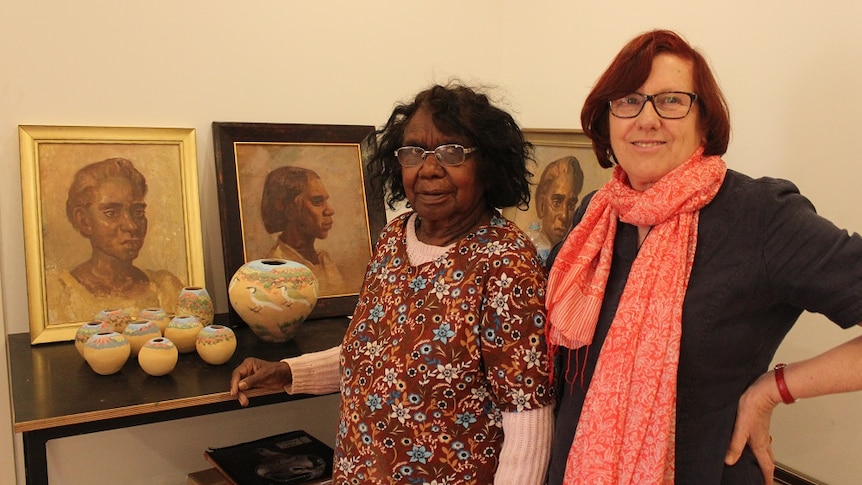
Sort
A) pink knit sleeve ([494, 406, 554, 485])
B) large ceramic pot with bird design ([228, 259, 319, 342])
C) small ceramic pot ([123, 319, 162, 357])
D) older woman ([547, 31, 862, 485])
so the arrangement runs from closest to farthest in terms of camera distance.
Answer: older woman ([547, 31, 862, 485]), pink knit sleeve ([494, 406, 554, 485]), small ceramic pot ([123, 319, 162, 357]), large ceramic pot with bird design ([228, 259, 319, 342])

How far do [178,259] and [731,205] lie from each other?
1.41 m

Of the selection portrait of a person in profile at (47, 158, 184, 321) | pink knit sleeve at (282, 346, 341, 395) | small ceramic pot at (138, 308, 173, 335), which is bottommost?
pink knit sleeve at (282, 346, 341, 395)

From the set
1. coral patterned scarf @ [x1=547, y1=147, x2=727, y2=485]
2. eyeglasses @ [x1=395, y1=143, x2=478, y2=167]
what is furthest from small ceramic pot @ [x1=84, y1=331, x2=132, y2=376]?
coral patterned scarf @ [x1=547, y1=147, x2=727, y2=485]

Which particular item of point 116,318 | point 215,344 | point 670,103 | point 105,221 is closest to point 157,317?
point 116,318

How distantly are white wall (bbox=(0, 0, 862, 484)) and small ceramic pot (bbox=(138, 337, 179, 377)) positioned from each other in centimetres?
54

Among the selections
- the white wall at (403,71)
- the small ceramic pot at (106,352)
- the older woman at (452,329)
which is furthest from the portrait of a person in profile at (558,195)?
the small ceramic pot at (106,352)

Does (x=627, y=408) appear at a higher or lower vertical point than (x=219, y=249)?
lower

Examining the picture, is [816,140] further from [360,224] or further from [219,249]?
[219,249]

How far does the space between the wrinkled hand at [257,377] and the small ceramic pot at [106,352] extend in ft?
0.75

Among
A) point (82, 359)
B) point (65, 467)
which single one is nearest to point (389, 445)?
point (82, 359)

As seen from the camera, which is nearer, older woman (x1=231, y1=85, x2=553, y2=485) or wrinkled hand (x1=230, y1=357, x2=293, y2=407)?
older woman (x1=231, y1=85, x2=553, y2=485)

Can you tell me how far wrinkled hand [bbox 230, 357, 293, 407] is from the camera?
150cm

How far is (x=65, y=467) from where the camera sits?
1964 millimetres

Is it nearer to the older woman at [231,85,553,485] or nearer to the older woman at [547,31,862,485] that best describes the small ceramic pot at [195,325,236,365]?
the older woman at [231,85,553,485]
